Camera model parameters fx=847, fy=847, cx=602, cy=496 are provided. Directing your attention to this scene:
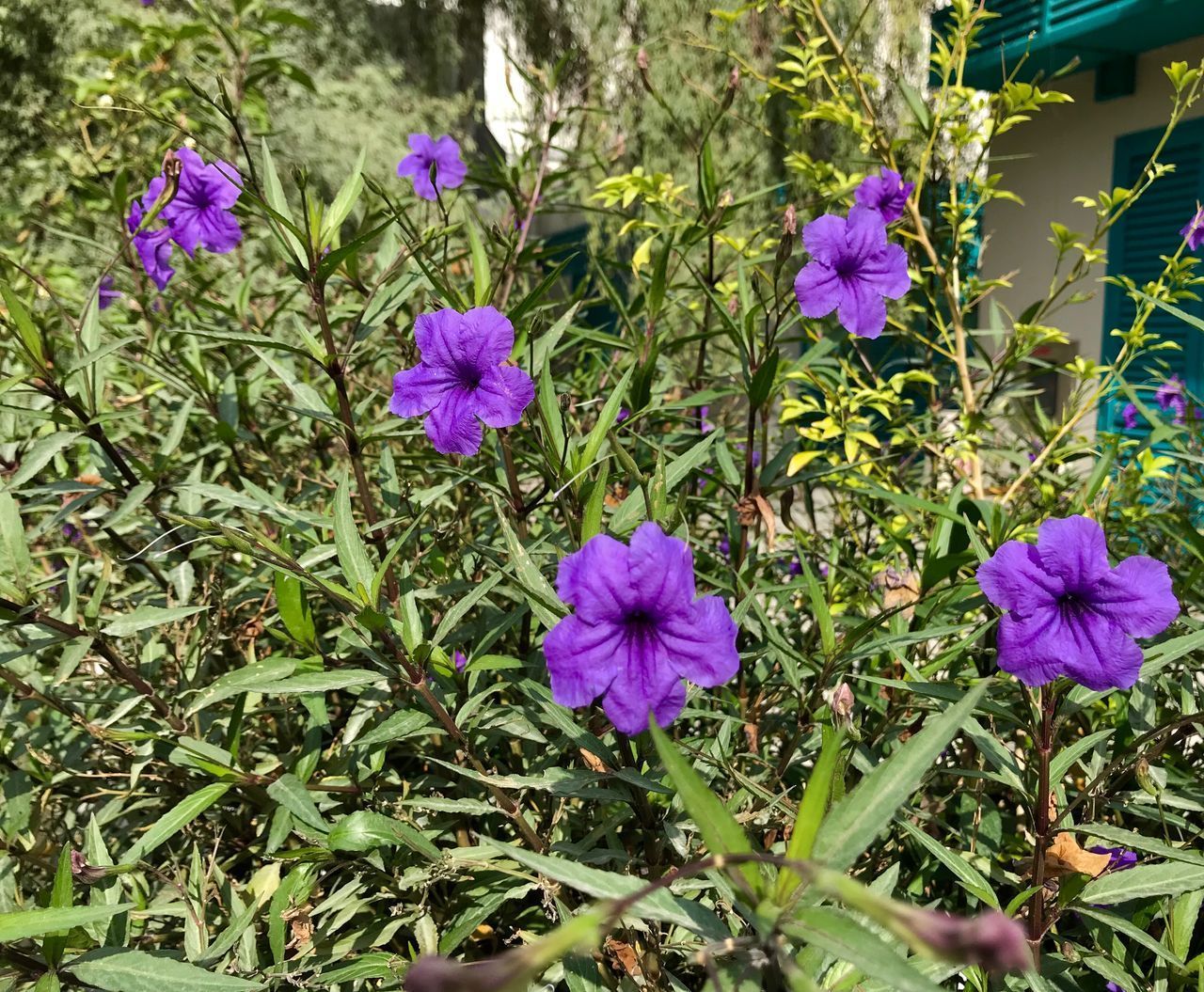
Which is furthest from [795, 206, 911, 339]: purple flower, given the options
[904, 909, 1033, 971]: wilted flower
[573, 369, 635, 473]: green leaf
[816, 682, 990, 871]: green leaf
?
[904, 909, 1033, 971]: wilted flower

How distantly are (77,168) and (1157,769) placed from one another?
339cm

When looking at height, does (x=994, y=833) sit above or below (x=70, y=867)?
below

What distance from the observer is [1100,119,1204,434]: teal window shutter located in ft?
17.6

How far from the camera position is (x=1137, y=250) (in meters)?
5.84

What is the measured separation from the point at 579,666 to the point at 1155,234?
6445mm

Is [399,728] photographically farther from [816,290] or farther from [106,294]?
[106,294]

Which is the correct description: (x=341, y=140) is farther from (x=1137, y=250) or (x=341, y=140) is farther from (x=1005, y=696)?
(x=1005, y=696)

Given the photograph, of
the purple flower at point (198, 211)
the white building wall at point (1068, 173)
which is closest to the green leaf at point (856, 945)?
the purple flower at point (198, 211)

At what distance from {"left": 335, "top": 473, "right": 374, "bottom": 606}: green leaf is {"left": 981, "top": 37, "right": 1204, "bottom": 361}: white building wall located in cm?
570

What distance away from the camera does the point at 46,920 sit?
824 mm

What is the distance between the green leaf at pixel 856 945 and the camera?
1.76 feet

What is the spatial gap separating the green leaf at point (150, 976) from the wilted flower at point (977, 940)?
2.52ft

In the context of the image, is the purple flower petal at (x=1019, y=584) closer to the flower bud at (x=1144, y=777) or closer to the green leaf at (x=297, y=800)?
the flower bud at (x=1144, y=777)

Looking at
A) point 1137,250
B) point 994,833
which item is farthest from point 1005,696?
point 1137,250
